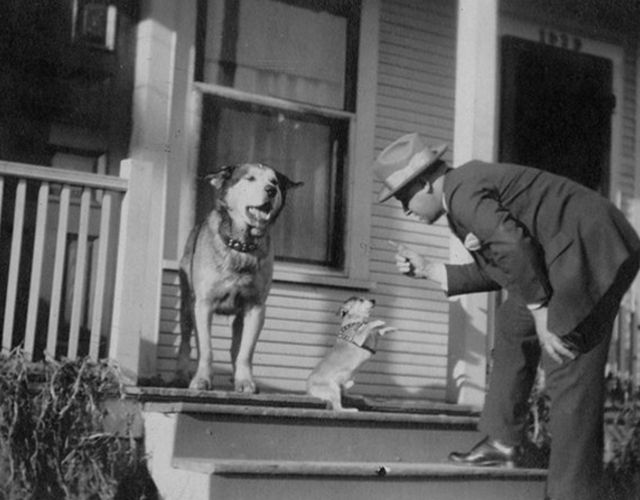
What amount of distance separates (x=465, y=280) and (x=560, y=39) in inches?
164

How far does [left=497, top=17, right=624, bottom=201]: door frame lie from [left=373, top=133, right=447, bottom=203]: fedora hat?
380cm

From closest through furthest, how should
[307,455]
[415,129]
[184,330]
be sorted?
[307,455]
[184,330]
[415,129]

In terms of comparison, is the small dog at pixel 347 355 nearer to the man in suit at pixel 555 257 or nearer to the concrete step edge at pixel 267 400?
the concrete step edge at pixel 267 400

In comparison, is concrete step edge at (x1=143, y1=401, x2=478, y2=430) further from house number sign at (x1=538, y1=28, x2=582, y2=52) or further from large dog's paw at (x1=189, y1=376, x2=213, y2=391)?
house number sign at (x1=538, y1=28, x2=582, y2=52)

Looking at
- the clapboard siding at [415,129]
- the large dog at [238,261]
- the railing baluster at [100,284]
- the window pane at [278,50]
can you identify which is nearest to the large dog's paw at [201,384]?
the large dog at [238,261]

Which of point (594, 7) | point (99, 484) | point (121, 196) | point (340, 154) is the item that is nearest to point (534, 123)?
point (594, 7)

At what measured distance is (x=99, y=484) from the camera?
424 centimetres

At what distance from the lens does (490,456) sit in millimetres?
4355

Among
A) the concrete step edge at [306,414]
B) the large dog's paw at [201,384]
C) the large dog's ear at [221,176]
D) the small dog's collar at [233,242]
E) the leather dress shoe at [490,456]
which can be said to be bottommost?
the leather dress shoe at [490,456]

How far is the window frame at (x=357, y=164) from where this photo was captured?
21.0 ft

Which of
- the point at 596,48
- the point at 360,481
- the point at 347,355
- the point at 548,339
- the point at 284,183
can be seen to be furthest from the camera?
the point at 596,48

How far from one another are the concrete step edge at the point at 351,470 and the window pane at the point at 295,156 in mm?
2268

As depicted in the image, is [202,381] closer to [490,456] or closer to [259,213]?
[259,213]

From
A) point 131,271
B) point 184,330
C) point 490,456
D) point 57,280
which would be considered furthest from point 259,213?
point 490,456
